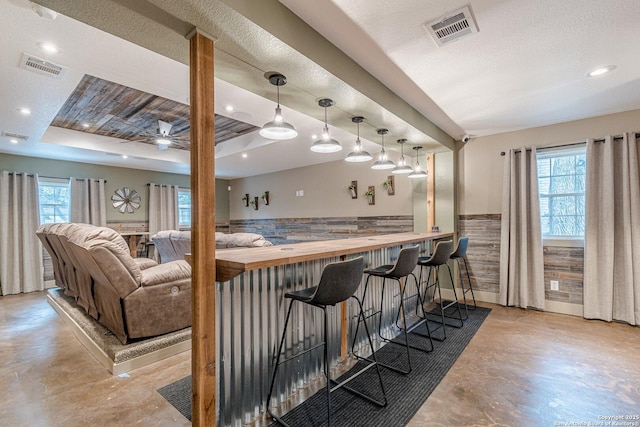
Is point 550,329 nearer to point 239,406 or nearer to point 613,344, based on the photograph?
point 613,344

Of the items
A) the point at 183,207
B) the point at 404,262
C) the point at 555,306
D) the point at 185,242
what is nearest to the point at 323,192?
the point at 185,242

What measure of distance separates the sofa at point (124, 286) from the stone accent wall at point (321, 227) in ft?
11.4

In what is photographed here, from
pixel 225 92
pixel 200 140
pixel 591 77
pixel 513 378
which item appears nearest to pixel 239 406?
pixel 200 140

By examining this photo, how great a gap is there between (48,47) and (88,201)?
14.7 feet

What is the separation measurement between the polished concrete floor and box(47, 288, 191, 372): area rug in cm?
12

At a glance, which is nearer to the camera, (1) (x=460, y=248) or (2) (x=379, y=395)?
(2) (x=379, y=395)

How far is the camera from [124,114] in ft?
12.2

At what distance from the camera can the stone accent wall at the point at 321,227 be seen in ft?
16.9

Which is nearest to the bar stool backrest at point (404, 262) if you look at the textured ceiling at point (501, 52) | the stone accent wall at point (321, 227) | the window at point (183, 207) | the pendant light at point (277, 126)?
the pendant light at point (277, 126)

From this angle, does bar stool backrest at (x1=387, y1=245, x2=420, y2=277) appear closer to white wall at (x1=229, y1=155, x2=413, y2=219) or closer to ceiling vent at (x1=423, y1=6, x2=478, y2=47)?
ceiling vent at (x1=423, y1=6, x2=478, y2=47)

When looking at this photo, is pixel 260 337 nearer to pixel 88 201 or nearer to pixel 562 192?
pixel 562 192

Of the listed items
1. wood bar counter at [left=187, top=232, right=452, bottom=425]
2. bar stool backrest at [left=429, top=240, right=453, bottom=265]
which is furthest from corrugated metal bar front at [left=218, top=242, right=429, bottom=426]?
bar stool backrest at [left=429, top=240, right=453, bottom=265]

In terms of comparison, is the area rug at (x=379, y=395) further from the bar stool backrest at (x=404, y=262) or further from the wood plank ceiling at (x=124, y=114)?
the wood plank ceiling at (x=124, y=114)

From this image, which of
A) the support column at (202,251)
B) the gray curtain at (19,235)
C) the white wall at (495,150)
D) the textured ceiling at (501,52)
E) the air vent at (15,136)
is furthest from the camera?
the gray curtain at (19,235)
